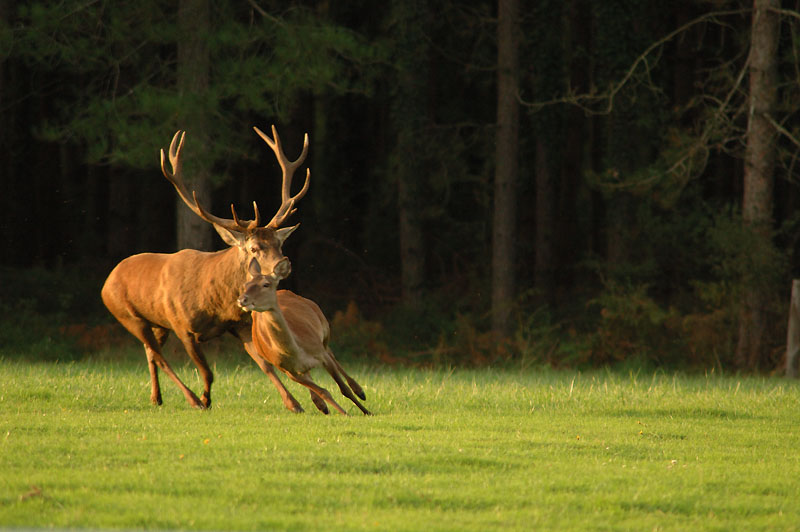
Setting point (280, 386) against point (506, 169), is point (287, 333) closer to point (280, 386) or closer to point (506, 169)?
point (280, 386)

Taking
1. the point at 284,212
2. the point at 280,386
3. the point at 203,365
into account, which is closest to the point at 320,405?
the point at 280,386

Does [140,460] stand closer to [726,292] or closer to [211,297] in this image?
[211,297]

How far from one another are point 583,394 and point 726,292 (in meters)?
8.47

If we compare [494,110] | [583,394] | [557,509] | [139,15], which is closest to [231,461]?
[557,509]

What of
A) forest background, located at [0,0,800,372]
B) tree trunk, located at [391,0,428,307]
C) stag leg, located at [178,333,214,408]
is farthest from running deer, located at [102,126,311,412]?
tree trunk, located at [391,0,428,307]

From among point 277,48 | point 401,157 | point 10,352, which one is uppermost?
point 277,48

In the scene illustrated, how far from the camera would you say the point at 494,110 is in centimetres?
3225

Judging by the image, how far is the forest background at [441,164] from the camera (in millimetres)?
19109

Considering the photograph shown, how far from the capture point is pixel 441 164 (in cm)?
2520

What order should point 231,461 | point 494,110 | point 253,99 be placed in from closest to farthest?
point 231,461 < point 253,99 < point 494,110

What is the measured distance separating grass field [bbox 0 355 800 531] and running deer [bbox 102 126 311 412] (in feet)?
1.56

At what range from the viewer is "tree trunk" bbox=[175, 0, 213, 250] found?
18750 mm

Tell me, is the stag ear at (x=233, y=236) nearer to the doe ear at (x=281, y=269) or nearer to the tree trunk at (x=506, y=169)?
the doe ear at (x=281, y=269)

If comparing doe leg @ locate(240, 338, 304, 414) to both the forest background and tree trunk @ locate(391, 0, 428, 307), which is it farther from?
tree trunk @ locate(391, 0, 428, 307)
